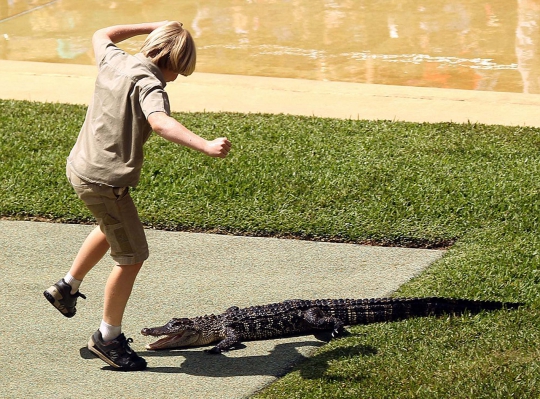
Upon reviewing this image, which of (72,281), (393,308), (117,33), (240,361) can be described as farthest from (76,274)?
(393,308)

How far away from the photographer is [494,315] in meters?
5.12

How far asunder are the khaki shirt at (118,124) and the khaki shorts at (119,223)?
12 cm

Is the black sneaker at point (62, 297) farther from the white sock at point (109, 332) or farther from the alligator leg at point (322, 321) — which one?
the alligator leg at point (322, 321)

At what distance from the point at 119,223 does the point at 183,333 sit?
0.71 meters

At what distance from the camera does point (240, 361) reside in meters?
4.82

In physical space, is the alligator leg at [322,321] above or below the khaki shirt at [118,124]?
below

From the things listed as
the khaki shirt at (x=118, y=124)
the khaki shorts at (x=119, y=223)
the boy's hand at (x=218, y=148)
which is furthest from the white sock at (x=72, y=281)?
the boy's hand at (x=218, y=148)

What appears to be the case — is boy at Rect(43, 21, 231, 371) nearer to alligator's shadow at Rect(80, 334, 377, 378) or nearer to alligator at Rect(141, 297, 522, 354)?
alligator's shadow at Rect(80, 334, 377, 378)

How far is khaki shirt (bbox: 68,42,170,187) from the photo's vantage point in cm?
437

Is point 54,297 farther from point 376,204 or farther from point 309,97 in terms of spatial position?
point 309,97

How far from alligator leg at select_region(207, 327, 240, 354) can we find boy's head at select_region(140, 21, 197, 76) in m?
1.43

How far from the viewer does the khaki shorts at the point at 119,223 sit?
4.56m

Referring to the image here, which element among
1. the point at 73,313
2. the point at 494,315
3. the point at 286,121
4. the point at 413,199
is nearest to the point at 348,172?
the point at 413,199

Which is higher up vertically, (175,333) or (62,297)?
(62,297)
